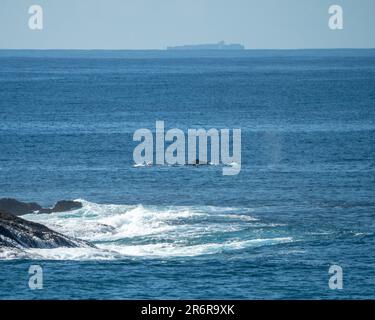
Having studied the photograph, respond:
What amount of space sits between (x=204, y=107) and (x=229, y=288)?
13680 cm

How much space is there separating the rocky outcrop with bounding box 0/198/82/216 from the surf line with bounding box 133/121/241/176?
2327cm

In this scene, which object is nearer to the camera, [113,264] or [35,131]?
[113,264]

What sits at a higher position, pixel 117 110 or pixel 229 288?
pixel 117 110

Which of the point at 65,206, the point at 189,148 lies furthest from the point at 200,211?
the point at 189,148

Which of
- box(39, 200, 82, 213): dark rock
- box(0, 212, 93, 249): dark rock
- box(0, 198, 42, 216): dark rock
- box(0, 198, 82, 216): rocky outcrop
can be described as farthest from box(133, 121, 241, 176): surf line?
box(0, 212, 93, 249): dark rock

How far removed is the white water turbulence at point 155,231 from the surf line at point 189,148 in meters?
22.6

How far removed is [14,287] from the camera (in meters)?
49.0

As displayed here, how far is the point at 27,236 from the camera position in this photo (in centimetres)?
5675

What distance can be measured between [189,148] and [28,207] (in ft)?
154

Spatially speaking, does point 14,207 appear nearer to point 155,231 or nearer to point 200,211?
point 200,211

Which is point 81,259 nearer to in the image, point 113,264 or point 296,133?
point 113,264

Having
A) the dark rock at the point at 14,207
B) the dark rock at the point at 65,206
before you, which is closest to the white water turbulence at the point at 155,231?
the dark rock at the point at 65,206
